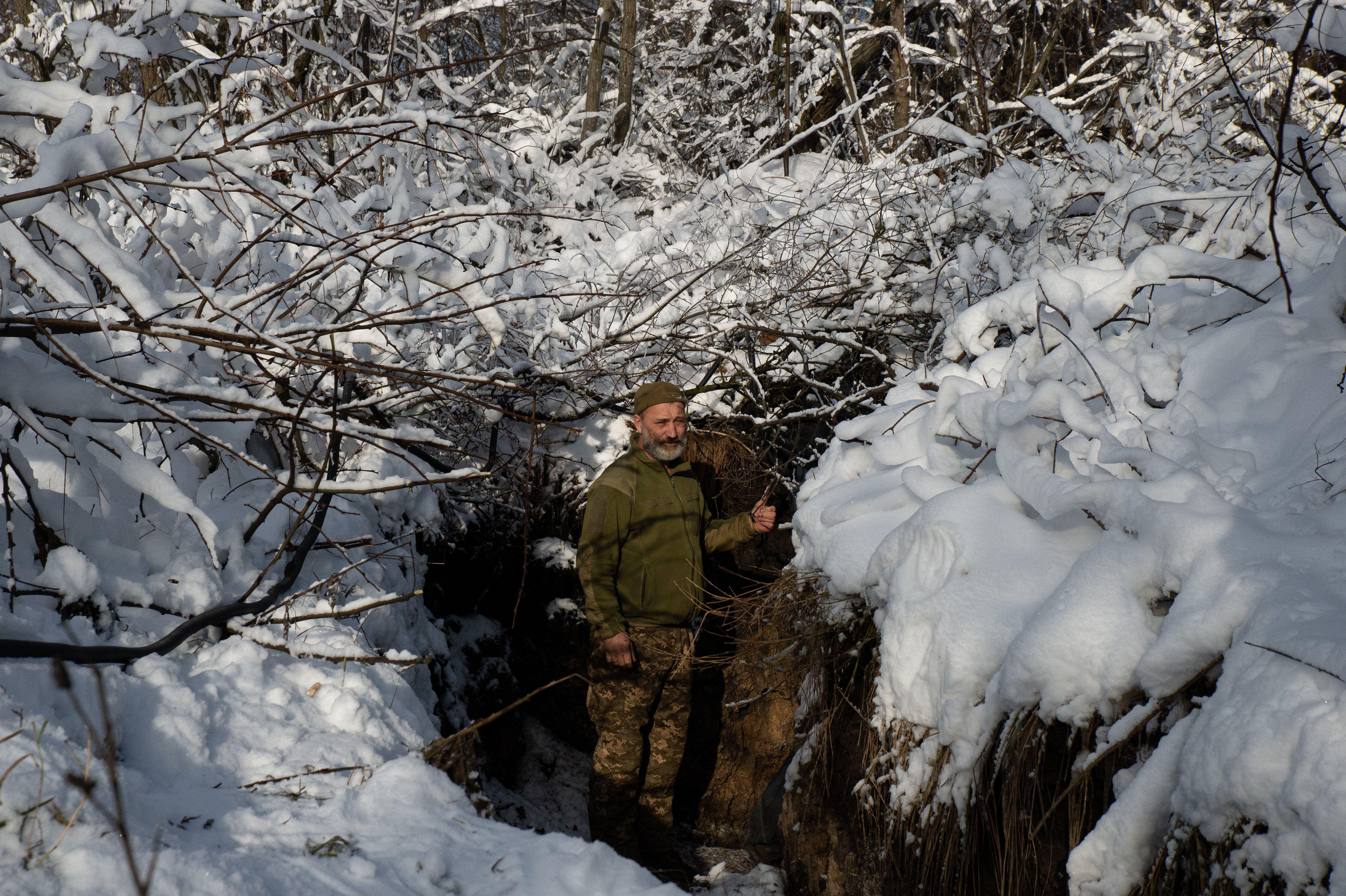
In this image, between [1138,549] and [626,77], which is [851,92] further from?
[1138,549]

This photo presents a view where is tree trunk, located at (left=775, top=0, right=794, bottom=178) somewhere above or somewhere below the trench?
above

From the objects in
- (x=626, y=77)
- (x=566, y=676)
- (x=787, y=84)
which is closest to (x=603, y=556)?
(x=566, y=676)

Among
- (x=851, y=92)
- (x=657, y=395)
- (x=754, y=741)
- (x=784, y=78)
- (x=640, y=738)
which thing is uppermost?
(x=784, y=78)

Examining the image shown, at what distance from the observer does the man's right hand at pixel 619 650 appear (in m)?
3.75

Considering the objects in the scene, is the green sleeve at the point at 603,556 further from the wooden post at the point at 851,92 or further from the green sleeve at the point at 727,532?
the wooden post at the point at 851,92

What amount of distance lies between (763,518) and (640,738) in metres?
1.28

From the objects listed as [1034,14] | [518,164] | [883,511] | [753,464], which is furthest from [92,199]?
[1034,14]

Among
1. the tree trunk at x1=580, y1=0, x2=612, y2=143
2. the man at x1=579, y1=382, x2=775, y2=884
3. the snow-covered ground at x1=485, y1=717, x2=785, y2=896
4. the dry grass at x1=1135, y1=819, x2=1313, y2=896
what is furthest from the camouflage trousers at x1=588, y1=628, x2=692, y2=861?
the tree trunk at x1=580, y1=0, x2=612, y2=143

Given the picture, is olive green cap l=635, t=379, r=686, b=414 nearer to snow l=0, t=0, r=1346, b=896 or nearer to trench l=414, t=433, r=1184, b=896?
snow l=0, t=0, r=1346, b=896

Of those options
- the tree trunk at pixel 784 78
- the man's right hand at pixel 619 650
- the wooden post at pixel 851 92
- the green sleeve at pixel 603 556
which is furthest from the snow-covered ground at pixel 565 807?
the tree trunk at pixel 784 78

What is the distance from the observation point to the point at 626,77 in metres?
9.01

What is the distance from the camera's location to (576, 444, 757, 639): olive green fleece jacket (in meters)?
3.83

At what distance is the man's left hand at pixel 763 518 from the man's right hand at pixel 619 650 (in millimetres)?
846

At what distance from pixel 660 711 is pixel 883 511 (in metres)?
1.83
